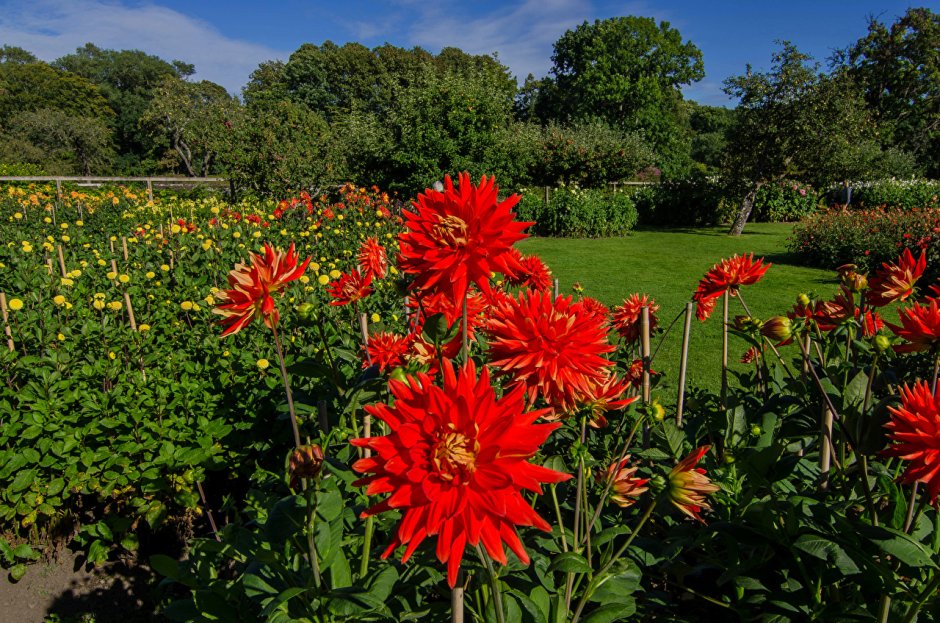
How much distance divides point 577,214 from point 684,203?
5.47 meters

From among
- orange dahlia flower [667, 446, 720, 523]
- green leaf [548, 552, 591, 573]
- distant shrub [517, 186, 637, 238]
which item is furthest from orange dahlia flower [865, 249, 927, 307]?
distant shrub [517, 186, 637, 238]

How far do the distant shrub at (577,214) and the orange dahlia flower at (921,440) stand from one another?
13136 millimetres

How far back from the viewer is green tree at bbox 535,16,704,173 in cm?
3366

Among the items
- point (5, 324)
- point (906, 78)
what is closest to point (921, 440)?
point (5, 324)

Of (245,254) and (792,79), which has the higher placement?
(792,79)

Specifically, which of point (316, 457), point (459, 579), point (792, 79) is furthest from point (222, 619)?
point (792, 79)

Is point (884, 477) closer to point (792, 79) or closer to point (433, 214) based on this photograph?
point (433, 214)

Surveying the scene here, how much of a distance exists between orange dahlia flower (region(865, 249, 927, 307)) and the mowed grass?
1895mm

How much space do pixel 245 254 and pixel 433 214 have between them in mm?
4192

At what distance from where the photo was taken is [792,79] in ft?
41.7

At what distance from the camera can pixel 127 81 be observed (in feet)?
165

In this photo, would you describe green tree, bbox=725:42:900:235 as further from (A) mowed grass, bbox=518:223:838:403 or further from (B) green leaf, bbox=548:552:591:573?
(B) green leaf, bbox=548:552:591:573

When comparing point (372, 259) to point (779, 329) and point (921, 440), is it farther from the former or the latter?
point (921, 440)

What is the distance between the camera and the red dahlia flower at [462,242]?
0.94 metres
